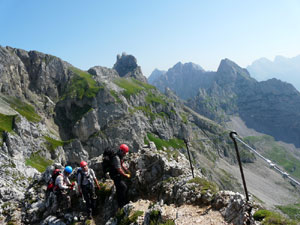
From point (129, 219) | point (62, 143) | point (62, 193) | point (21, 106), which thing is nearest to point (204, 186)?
point (129, 219)

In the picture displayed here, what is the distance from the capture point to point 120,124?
6821 inches

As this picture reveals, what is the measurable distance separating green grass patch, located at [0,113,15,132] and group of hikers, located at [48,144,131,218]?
93.9 meters

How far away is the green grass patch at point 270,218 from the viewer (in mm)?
9148

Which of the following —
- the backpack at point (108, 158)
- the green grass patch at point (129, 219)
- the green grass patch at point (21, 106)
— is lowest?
the green grass patch at point (129, 219)

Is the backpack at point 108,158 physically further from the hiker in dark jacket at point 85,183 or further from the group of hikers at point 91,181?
the hiker in dark jacket at point 85,183

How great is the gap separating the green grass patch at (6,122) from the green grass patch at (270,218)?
107 meters

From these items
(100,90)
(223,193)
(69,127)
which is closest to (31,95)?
(69,127)

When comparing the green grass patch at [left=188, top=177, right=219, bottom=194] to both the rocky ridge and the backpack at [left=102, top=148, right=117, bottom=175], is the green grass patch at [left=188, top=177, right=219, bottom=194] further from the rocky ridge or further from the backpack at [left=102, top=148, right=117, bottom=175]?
the backpack at [left=102, top=148, right=117, bottom=175]

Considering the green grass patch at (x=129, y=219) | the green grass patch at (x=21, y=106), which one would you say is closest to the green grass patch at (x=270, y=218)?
the green grass patch at (x=129, y=219)

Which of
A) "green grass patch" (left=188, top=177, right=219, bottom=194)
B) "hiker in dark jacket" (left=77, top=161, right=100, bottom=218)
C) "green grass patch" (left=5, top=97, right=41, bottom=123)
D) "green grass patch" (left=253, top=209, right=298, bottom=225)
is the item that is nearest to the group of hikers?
"hiker in dark jacket" (left=77, top=161, right=100, bottom=218)

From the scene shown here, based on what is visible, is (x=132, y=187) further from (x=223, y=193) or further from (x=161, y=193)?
(x=223, y=193)

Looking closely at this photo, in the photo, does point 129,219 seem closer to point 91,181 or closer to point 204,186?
point 91,181

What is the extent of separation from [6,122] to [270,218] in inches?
4647

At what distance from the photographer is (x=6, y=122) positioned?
102m
